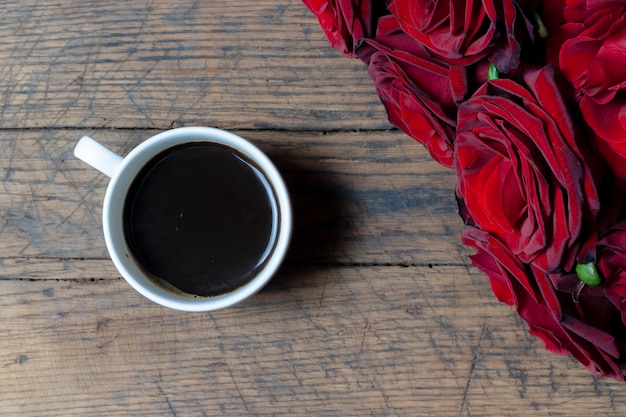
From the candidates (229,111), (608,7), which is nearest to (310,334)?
(229,111)

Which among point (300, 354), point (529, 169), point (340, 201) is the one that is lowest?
point (300, 354)

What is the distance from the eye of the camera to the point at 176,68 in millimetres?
601

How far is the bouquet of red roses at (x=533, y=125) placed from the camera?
0.34m

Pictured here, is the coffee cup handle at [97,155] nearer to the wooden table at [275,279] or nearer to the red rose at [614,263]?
the wooden table at [275,279]

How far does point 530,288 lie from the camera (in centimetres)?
41

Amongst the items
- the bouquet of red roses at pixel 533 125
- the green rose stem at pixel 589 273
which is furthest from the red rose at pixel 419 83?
the green rose stem at pixel 589 273

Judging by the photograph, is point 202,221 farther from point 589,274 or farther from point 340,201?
point 589,274

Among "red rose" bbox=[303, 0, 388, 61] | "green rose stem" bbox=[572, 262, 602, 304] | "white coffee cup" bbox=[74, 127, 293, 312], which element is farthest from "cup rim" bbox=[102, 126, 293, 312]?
"green rose stem" bbox=[572, 262, 602, 304]

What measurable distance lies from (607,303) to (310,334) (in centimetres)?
26

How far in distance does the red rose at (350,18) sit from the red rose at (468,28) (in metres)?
0.04

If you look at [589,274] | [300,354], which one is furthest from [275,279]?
[589,274]

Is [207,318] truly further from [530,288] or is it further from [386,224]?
[530,288]

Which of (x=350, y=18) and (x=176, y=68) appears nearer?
(x=350, y=18)

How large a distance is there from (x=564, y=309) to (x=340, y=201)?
23 centimetres
